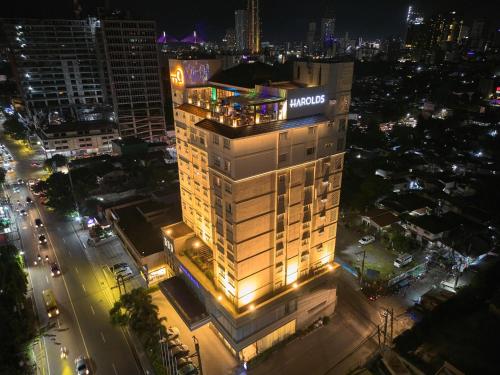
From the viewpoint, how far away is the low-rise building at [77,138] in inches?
4259

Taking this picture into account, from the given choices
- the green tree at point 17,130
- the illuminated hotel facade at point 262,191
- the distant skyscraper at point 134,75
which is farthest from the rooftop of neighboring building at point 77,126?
the illuminated hotel facade at point 262,191

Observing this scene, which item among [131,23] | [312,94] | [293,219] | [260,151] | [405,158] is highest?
[131,23]

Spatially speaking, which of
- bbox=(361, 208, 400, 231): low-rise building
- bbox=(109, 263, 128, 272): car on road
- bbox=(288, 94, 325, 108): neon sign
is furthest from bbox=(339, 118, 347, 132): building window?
bbox=(109, 263, 128, 272): car on road

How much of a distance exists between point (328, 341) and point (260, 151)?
2742 centimetres

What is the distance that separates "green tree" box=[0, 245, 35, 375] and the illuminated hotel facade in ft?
67.4

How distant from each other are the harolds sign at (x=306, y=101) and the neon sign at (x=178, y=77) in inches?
715

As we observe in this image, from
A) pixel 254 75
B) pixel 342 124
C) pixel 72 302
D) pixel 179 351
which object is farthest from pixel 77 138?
pixel 342 124

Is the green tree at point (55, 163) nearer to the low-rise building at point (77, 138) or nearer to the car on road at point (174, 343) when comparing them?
the low-rise building at point (77, 138)

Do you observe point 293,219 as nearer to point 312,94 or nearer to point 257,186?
point 257,186

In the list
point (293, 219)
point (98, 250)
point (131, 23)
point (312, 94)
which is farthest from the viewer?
point (131, 23)

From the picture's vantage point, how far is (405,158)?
313 ft

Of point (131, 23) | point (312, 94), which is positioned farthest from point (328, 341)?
point (131, 23)

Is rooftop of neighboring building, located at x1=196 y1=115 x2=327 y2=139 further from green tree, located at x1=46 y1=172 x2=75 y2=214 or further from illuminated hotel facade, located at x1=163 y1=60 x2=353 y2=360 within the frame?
green tree, located at x1=46 y1=172 x2=75 y2=214

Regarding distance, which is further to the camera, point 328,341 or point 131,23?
point 131,23
